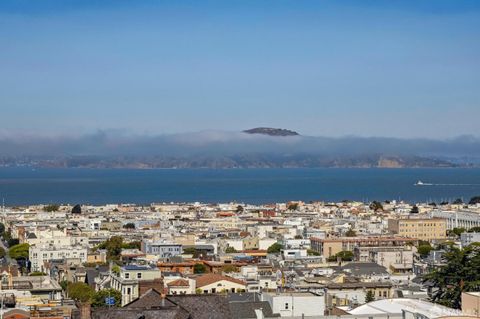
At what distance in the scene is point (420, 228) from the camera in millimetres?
89375

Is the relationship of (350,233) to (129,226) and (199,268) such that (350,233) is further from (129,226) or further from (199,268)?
(199,268)

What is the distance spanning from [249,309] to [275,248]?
47.6 meters

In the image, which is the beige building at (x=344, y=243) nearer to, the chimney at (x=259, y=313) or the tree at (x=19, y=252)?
the tree at (x=19, y=252)

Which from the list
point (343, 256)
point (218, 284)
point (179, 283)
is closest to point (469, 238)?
point (343, 256)

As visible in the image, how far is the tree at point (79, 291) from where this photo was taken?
4147cm

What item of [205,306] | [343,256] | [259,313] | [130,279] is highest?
[205,306]

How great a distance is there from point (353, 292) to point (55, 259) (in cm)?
2696

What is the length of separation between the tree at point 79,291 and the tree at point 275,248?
1000 inches

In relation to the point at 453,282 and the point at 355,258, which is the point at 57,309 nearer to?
the point at 453,282

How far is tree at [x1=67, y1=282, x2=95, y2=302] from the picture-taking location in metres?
41.5

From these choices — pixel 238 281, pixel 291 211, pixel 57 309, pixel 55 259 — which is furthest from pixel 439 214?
pixel 57 309

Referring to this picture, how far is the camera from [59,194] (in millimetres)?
186750

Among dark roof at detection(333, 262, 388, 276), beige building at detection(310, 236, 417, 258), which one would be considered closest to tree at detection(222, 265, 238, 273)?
dark roof at detection(333, 262, 388, 276)

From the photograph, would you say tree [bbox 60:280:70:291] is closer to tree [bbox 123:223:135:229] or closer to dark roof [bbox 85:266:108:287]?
dark roof [bbox 85:266:108:287]
